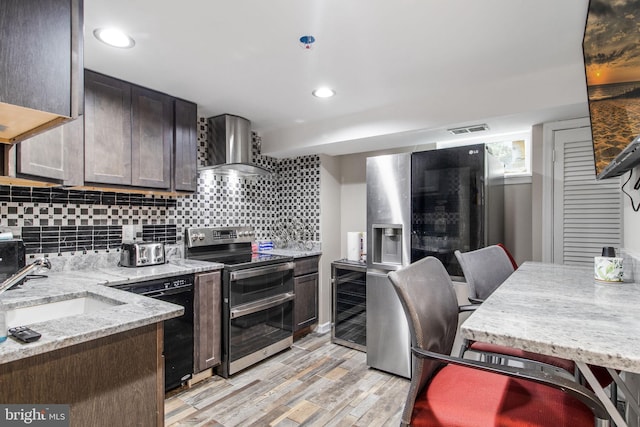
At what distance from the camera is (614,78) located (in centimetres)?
114

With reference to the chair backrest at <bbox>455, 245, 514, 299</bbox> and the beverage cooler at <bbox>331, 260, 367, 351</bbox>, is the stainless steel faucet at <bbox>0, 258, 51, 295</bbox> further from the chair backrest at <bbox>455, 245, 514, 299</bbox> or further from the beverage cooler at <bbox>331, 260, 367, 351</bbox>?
the beverage cooler at <bbox>331, 260, 367, 351</bbox>

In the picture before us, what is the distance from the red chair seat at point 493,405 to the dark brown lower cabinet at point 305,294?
7.55 feet

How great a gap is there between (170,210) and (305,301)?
1.58m

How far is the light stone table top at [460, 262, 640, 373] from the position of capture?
633 millimetres

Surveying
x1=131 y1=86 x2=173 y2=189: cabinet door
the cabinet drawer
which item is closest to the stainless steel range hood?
x1=131 y1=86 x2=173 y2=189: cabinet door

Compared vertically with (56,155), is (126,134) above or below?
above

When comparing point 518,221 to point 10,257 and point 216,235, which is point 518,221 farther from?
point 10,257

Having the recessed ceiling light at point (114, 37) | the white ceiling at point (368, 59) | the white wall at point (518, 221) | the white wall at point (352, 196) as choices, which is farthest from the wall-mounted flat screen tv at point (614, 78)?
the white wall at point (352, 196)

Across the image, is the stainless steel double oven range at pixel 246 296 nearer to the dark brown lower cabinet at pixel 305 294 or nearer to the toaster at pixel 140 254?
the dark brown lower cabinet at pixel 305 294

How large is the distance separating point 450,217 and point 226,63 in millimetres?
1878

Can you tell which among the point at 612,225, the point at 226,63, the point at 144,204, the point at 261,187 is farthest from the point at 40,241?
the point at 612,225

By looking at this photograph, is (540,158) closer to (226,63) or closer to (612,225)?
(612,225)

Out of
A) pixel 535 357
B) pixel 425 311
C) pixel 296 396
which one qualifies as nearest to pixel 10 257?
pixel 296 396

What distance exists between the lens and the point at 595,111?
1.44 m
